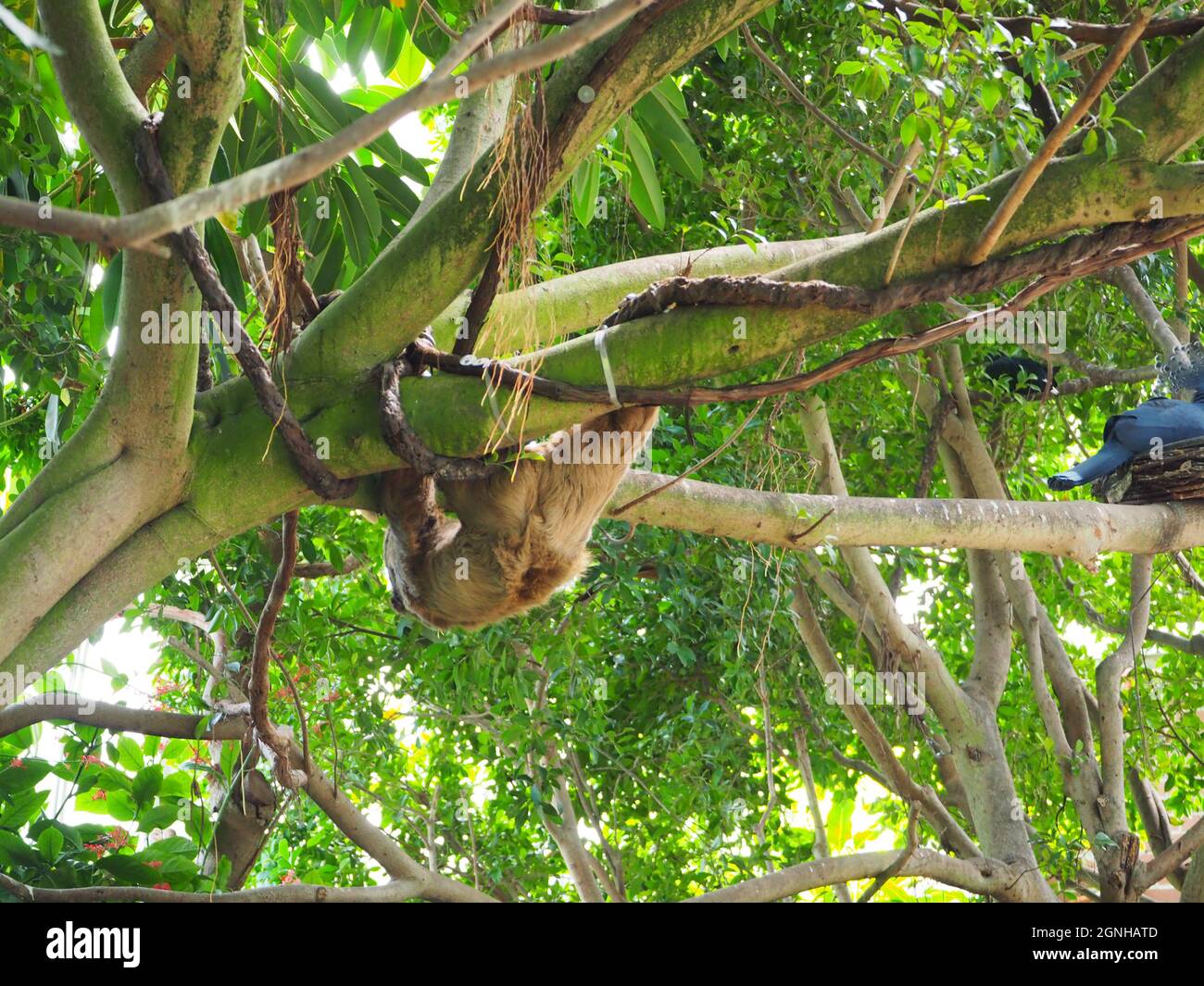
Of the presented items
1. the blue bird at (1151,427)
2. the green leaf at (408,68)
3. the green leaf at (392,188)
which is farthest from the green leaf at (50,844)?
the blue bird at (1151,427)

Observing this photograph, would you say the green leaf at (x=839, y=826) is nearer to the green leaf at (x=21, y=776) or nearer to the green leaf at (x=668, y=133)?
the green leaf at (x=668, y=133)

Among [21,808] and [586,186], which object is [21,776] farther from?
[586,186]

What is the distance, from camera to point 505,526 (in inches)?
151

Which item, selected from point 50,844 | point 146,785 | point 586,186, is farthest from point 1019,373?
point 50,844

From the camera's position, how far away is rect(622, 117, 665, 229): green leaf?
14.7 ft

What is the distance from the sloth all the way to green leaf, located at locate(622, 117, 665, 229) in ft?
4.84

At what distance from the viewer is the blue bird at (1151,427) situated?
519 centimetres

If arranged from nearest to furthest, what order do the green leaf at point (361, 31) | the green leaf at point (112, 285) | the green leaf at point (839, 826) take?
the green leaf at point (112, 285) → the green leaf at point (361, 31) → the green leaf at point (839, 826)

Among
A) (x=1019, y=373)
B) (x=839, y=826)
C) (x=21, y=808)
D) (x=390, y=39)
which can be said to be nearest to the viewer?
(x=21, y=808)

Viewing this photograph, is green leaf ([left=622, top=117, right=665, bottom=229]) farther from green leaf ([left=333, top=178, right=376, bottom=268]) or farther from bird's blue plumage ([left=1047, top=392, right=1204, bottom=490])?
bird's blue plumage ([left=1047, top=392, right=1204, bottom=490])

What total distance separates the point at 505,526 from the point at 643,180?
1668mm

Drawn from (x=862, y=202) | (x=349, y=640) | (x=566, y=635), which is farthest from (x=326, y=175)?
(x=862, y=202)

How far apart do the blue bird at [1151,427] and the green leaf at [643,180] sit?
2.19 m
